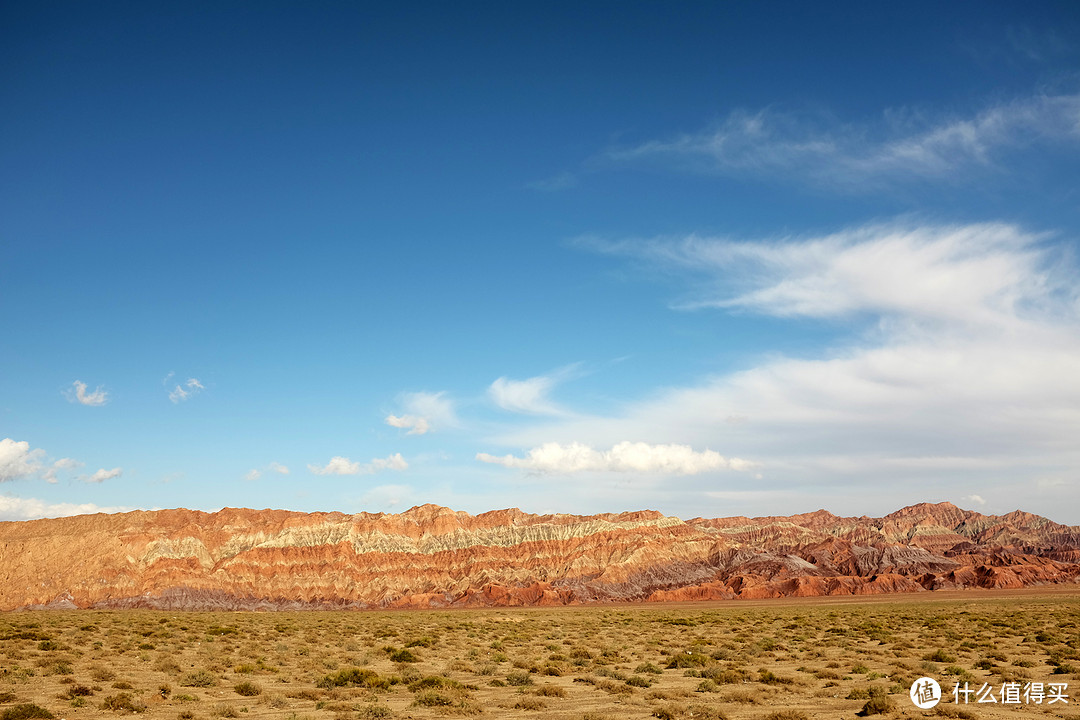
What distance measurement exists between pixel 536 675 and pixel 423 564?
429ft

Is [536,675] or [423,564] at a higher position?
[536,675]

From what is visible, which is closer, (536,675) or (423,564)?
(536,675)

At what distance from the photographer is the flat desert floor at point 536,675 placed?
16.9 m

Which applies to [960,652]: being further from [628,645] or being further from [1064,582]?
[1064,582]

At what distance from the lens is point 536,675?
906 inches

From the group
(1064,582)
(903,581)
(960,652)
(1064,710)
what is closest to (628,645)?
(960,652)

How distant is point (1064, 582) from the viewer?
134 meters

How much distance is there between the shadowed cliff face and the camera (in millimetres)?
125625

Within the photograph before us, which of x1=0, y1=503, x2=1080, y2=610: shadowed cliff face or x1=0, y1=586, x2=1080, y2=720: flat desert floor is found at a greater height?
x1=0, y1=586, x2=1080, y2=720: flat desert floor

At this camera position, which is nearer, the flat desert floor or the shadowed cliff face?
the flat desert floor

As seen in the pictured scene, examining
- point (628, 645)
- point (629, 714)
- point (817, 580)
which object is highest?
point (629, 714)

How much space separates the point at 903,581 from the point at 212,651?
13854cm

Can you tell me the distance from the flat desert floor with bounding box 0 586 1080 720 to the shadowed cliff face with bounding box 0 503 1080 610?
9912 centimetres

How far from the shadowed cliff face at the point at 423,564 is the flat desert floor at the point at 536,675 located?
99.1 m
